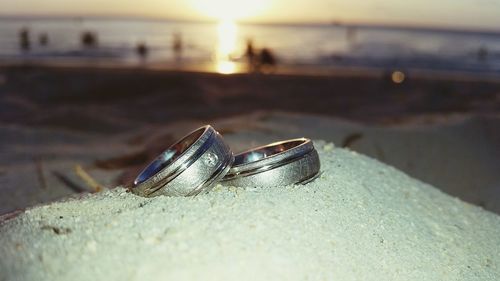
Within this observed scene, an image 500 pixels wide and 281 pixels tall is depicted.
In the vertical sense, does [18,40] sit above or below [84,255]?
below

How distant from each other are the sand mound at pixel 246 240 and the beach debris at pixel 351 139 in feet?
9.05

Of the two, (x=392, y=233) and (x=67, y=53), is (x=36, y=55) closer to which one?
(x=67, y=53)

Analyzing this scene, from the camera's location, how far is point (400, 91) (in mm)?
13516

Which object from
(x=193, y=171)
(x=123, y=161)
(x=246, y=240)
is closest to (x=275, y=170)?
(x=193, y=171)

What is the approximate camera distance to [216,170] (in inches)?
95.3

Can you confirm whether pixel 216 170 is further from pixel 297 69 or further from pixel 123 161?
pixel 297 69

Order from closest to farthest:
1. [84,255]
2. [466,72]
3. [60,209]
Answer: [84,255] → [60,209] → [466,72]

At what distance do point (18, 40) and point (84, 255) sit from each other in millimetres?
27580

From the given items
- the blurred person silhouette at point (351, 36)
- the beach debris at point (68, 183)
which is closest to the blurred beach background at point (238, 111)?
the beach debris at point (68, 183)

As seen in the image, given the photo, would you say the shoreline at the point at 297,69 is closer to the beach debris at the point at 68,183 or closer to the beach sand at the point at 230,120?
the beach sand at the point at 230,120

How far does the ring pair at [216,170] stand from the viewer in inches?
93.3

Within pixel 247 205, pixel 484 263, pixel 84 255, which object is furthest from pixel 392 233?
pixel 84 255

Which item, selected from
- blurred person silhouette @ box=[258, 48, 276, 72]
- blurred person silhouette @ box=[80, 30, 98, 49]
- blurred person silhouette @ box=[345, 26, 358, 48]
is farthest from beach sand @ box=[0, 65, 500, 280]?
blurred person silhouette @ box=[345, 26, 358, 48]

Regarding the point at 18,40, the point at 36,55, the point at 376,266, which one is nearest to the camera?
the point at 376,266
